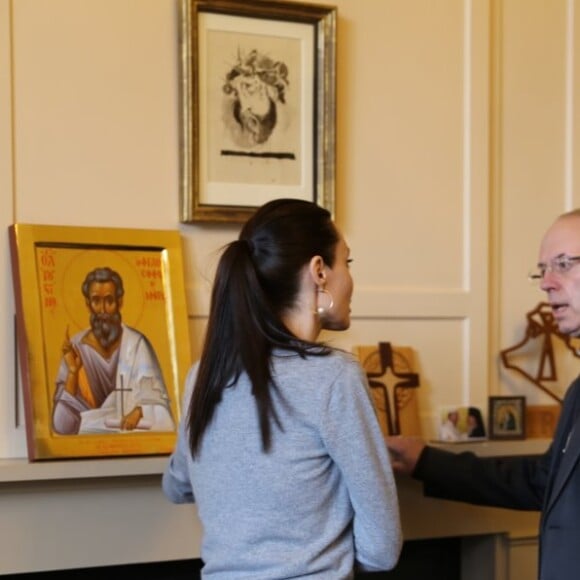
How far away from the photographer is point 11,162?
2332mm

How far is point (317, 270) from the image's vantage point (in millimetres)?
1777

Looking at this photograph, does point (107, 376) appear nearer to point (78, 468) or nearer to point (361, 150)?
point (78, 468)

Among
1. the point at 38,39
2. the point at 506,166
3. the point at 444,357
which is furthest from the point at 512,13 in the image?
the point at 38,39

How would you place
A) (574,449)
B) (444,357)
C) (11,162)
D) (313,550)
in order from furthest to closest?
(444,357)
(11,162)
(574,449)
(313,550)

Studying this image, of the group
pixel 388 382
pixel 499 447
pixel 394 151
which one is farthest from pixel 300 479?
pixel 394 151

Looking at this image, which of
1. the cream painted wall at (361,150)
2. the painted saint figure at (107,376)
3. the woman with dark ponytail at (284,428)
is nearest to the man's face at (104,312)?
the painted saint figure at (107,376)

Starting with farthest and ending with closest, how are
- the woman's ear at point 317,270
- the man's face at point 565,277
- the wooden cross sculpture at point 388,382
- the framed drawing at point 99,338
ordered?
the wooden cross sculpture at point 388,382, the framed drawing at point 99,338, the man's face at point 565,277, the woman's ear at point 317,270

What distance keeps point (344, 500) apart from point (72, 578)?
A: 3.40ft

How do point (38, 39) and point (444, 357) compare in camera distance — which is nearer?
point (38, 39)

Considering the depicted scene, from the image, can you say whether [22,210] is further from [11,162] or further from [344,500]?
[344,500]

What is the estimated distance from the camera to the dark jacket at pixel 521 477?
206cm

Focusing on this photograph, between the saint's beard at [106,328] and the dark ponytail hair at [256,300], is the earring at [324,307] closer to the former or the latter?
the dark ponytail hair at [256,300]

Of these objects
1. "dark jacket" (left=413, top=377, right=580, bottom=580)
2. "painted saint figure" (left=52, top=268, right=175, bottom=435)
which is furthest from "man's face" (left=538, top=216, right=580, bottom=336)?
"painted saint figure" (left=52, top=268, right=175, bottom=435)

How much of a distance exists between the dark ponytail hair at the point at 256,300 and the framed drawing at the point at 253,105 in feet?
2.41
